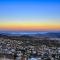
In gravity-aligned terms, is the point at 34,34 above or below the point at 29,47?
above

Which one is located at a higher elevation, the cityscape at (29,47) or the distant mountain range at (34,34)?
the distant mountain range at (34,34)

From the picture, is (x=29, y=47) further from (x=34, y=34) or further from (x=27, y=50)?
(x=34, y=34)

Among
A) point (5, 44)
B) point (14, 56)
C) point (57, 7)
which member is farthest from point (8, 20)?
point (57, 7)

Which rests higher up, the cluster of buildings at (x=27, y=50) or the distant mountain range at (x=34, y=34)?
the distant mountain range at (x=34, y=34)

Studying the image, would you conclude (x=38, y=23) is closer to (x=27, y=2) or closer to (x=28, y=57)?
(x=27, y=2)

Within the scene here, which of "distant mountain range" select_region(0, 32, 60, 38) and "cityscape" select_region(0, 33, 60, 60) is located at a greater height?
"distant mountain range" select_region(0, 32, 60, 38)

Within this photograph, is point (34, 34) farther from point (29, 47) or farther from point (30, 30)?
point (29, 47)

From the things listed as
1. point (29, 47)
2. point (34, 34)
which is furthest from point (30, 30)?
point (29, 47)

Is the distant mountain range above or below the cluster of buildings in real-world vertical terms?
above
